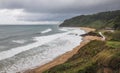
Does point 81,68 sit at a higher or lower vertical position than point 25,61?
higher

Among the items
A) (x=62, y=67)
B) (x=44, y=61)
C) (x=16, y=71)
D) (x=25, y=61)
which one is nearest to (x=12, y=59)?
(x=25, y=61)

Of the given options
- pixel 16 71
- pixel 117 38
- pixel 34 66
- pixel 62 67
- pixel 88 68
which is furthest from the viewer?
pixel 117 38

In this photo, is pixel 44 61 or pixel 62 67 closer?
pixel 62 67

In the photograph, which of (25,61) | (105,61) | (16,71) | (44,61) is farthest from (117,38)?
(105,61)

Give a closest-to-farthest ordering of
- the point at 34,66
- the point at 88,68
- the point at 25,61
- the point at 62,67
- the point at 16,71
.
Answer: the point at 88,68
the point at 62,67
the point at 16,71
the point at 34,66
the point at 25,61

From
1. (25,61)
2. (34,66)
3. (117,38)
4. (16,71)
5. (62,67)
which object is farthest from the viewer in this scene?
(117,38)

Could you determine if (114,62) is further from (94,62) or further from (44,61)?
(44,61)

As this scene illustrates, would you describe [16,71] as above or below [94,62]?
below

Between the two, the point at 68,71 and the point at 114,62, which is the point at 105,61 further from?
the point at 68,71

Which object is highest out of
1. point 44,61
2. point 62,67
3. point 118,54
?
point 118,54
